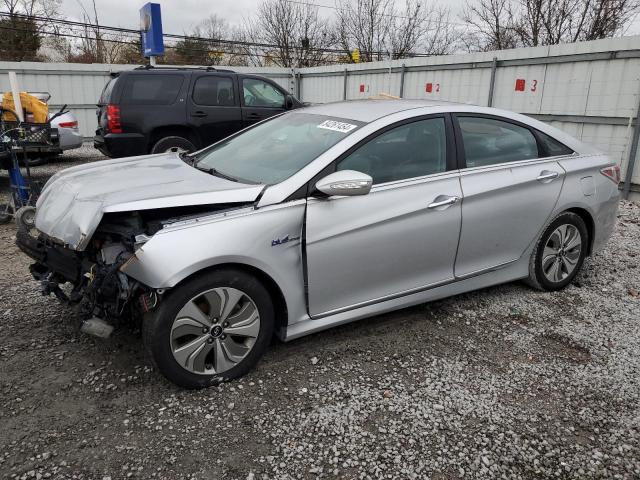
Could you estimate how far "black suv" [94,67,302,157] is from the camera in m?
8.18

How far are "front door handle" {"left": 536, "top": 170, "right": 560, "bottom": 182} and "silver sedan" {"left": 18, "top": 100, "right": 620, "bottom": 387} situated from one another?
0.6 inches

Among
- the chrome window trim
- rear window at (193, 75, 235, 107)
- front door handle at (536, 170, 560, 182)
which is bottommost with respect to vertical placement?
front door handle at (536, 170, 560, 182)

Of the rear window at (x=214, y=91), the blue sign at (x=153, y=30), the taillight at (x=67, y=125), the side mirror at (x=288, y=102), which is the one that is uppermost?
the blue sign at (x=153, y=30)

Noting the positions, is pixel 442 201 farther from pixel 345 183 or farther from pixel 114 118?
pixel 114 118

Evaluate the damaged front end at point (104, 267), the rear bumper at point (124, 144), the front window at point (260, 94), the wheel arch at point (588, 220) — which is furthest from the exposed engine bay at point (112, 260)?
the front window at point (260, 94)

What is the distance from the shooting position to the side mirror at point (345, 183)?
295 cm

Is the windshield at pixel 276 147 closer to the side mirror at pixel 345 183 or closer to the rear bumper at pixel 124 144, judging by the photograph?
the side mirror at pixel 345 183

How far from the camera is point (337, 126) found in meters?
3.47

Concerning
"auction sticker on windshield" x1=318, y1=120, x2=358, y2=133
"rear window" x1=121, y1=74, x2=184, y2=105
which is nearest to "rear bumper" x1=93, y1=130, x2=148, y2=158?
"rear window" x1=121, y1=74, x2=184, y2=105

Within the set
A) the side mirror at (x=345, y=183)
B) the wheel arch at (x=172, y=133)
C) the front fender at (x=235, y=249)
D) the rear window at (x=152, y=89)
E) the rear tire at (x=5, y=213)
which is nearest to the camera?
the front fender at (x=235, y=249)

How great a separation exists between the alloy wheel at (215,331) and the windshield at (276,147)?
0.76 m

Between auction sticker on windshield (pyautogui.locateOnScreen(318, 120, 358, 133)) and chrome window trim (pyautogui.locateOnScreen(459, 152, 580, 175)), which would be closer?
auction sticker on windshield (pyautogui.locateOnScreen(318, 120, 358, 133))

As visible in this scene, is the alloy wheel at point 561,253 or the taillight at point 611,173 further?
the taillight at point 611,173

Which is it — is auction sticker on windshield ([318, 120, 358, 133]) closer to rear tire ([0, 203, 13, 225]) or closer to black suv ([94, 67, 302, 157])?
black suv ([94, 67, 302, 157])
